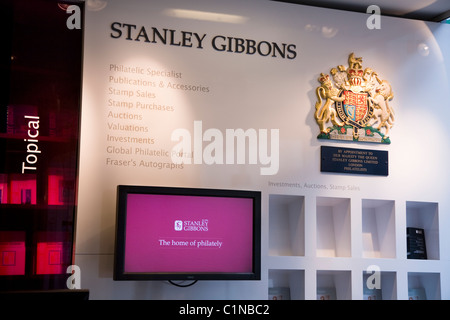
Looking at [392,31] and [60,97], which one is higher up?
[392,31]

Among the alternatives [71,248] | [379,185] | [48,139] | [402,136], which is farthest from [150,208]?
[402,136]

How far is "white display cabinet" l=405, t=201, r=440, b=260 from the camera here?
5566mm

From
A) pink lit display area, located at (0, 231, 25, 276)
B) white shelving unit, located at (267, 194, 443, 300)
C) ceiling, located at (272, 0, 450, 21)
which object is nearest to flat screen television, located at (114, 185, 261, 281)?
white shelving unit, located at (267, 194, 443, 300)

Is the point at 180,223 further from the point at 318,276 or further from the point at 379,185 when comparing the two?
the point at 379,185

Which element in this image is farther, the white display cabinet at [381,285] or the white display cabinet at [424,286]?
the white display cabinet at [424,286]

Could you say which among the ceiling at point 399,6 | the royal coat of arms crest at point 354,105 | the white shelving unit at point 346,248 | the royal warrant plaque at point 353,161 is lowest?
the white shelving unit at point 346,248

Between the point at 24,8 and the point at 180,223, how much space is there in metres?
2.09

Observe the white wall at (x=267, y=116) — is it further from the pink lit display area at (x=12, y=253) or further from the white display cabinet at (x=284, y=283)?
the pink lit display area at (x=12, y=253)

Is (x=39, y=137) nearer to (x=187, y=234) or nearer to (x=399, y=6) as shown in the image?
(x=187, y=234)

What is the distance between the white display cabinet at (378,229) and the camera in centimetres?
545

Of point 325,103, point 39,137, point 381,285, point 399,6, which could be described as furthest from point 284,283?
point 399,6

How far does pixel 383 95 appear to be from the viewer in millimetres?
5586

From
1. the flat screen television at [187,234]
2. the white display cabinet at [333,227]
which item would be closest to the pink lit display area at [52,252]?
the flat screen television at [187,234]

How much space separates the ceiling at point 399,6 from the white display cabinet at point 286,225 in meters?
1.80
